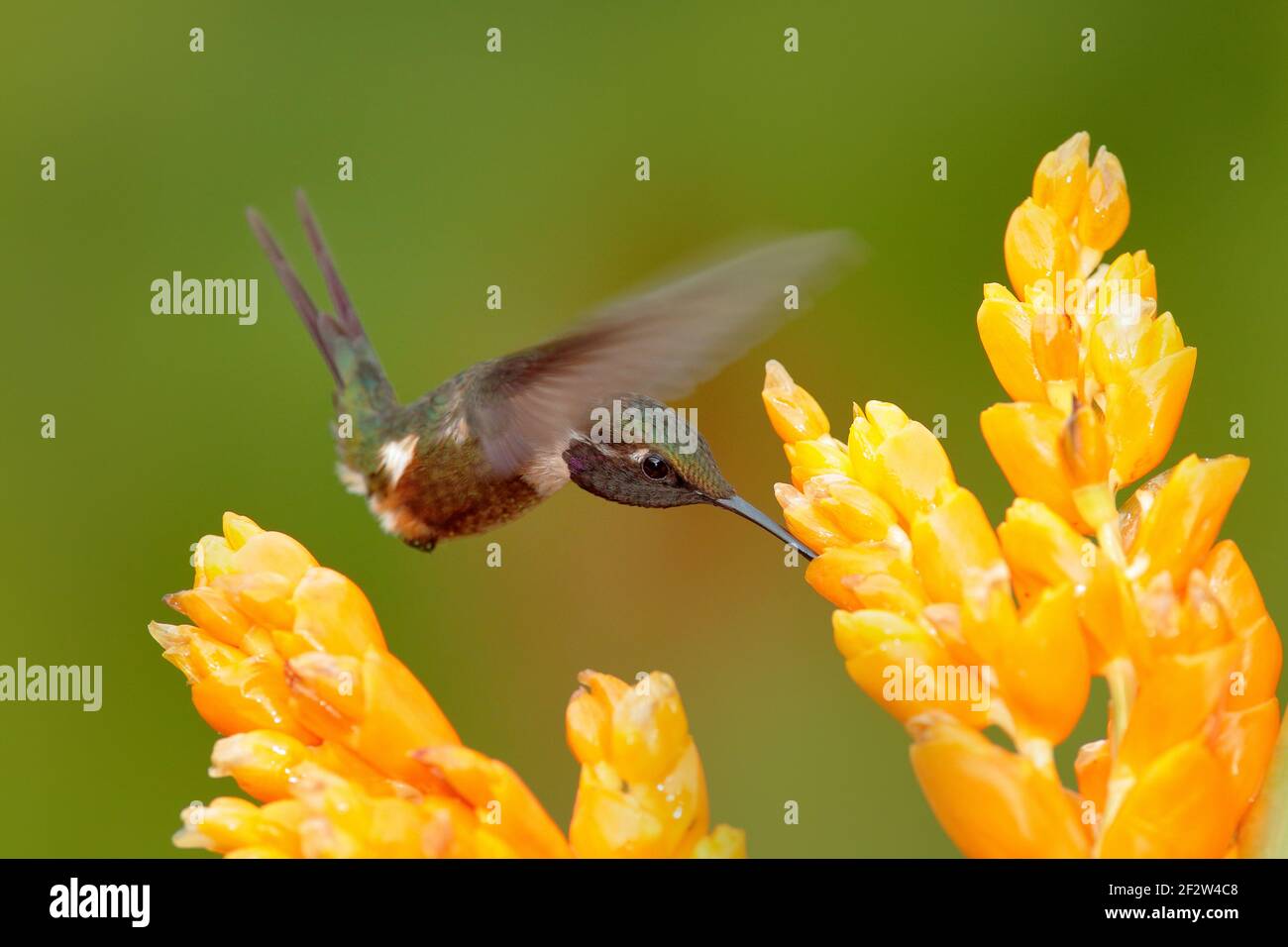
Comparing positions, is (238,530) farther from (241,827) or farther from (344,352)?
(344,352)

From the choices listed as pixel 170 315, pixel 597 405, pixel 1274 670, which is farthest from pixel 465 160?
pixel 1274 670

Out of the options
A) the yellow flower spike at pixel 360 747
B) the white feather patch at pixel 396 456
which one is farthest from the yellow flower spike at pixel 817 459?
the white feather patch at pixel 396 456

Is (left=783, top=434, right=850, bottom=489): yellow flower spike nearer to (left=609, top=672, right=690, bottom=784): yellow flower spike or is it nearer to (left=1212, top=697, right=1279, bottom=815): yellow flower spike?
(left=609, top=672, right=690, bottom=784): yellow flower spike

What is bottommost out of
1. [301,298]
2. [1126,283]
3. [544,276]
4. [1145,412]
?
[1145,412]

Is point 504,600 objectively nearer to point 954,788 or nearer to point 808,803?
point 808,803

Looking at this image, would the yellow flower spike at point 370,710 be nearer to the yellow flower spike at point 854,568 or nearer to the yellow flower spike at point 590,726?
the yellow flower spike at point 590,726

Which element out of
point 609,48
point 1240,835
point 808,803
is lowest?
point 808,803

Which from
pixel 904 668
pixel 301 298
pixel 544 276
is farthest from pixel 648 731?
pixel 544 276
